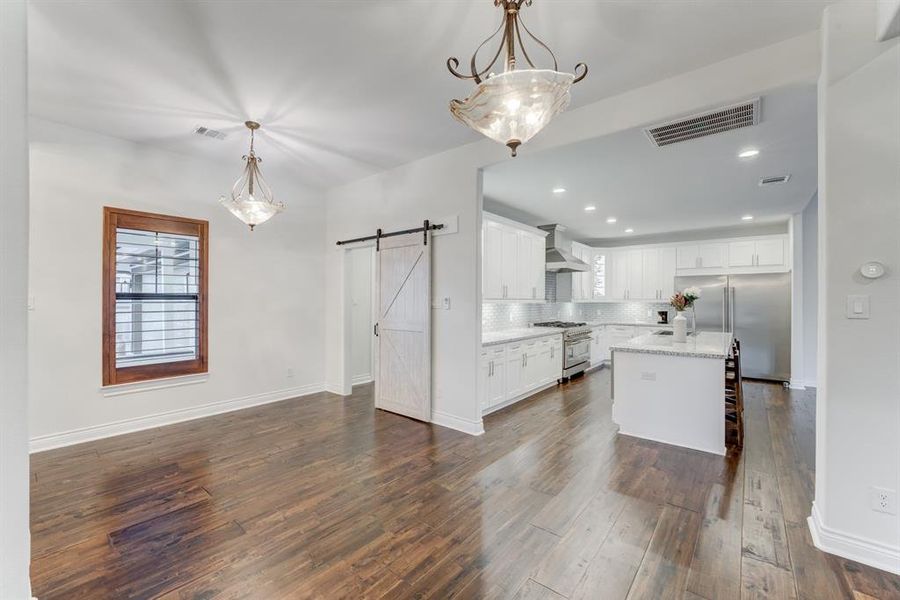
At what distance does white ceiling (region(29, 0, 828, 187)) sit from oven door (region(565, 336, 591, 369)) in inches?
169

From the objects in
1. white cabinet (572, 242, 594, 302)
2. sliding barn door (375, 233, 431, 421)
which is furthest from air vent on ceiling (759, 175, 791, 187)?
sliding barn door (375, 233, 431, 421)

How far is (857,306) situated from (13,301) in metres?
3.75

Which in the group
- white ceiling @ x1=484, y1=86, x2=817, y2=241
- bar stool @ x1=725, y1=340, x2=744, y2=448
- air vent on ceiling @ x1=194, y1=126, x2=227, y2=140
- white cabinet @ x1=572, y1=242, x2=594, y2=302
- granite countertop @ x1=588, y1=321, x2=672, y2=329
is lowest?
bar stool @ x1=725, y1=340, x2=744, y2=448

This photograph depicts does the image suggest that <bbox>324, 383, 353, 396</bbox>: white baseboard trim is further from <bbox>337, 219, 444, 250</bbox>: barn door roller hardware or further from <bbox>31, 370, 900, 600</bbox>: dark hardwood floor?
<bbox>337, 219, 444, 250</bbox>: barn door roller hardware

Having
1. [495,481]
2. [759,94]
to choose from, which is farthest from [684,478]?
[759,94]

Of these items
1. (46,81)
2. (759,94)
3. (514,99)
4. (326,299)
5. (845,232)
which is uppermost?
(46,81)

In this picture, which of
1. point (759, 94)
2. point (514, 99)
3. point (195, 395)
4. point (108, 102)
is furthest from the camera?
point (195, 395)

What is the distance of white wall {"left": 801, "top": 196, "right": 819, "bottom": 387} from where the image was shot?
18.6ft

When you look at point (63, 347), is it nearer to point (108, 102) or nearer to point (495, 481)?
point (108, 102)

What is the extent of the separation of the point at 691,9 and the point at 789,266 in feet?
21.0

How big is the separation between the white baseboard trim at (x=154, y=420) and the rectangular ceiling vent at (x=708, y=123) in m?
5.22

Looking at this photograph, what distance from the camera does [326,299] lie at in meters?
5.74

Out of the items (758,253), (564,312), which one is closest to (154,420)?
(564,312)

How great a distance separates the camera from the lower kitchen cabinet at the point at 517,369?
4477 mm
